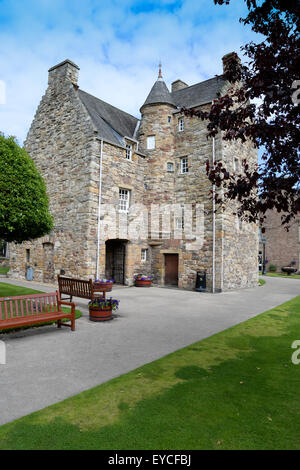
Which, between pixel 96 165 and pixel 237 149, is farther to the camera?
pixel 237 149

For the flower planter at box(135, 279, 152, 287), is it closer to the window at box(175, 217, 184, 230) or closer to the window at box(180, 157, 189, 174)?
the window at box(175, 217, 184, 230)

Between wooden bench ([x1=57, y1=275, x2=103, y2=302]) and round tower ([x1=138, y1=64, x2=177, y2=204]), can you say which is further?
round tower ([x1=138, y1=64, x2=177, y2=204])

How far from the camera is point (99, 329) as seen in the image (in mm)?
8305

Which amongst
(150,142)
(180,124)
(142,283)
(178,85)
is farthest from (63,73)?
(142,283)

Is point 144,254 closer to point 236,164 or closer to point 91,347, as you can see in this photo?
point 236,164

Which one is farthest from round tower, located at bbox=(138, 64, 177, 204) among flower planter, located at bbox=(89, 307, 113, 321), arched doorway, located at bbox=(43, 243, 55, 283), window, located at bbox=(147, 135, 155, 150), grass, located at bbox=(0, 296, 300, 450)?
grass, located at bbox=(0, 296, 300, 450)

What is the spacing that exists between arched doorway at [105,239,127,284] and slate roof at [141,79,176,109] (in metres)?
9.53

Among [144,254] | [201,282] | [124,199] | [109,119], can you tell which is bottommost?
[201,282]

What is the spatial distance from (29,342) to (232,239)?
541 inches

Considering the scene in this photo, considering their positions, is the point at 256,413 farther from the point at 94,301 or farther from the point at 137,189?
the point at 137,189

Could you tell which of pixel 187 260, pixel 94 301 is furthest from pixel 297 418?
pixel 187 260

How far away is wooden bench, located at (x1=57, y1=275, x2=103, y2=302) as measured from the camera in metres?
10.6

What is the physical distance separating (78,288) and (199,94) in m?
15.8

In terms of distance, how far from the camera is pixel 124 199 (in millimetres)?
19109
